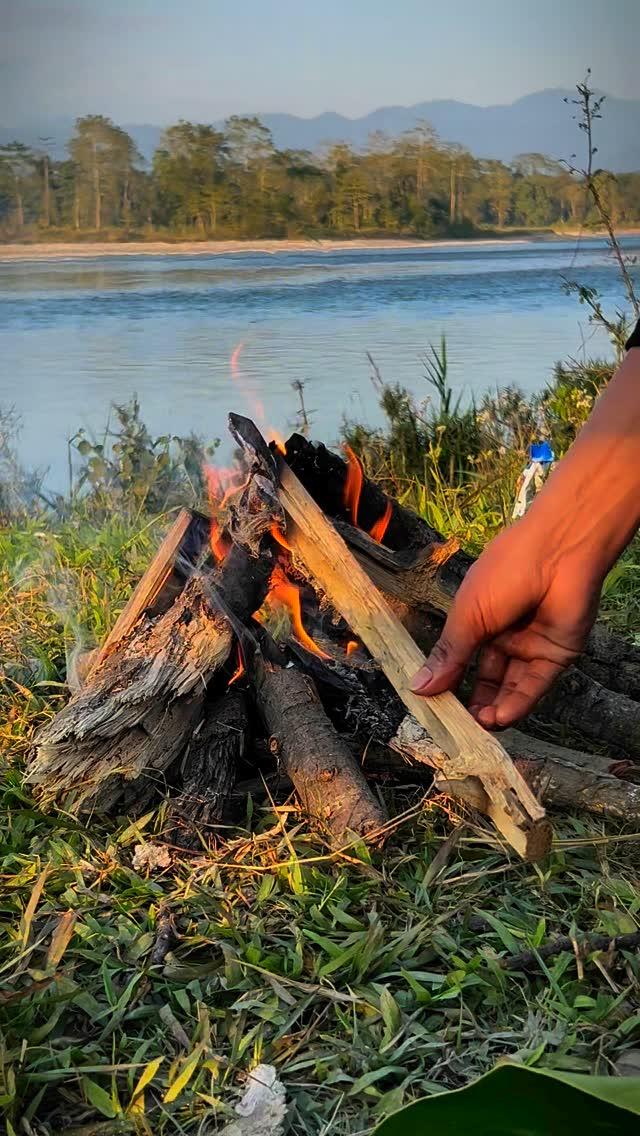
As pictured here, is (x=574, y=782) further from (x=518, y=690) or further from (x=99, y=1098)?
(x=99, y=1098)

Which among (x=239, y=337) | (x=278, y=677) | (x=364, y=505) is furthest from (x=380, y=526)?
(x=239, y=337)

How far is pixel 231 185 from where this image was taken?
345cm

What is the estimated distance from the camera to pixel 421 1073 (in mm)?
1070

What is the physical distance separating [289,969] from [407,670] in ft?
1.48

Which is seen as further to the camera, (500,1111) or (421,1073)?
(421,1073)

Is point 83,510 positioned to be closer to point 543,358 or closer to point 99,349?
point 99,349

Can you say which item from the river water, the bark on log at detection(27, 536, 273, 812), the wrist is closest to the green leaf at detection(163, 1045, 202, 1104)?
the bark on log at detection(27, 536, 273, 812)

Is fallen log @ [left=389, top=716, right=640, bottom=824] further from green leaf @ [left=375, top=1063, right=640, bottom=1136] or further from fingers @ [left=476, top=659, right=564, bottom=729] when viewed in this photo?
green leaf @ [left=375, top=1063, right=640, bottom=1136]

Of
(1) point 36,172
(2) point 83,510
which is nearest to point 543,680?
(2) point 83,510

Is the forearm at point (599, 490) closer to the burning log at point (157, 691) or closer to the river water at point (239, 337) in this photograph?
the burning log at point (157, 691)

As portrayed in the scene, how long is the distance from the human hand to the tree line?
2.53 meters

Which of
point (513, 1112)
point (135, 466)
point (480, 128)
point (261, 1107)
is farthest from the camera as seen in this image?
point (480, 128)

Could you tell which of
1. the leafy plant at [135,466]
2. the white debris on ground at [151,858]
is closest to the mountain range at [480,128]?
the leafy plant at [135,466]

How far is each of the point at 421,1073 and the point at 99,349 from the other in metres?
2.85
